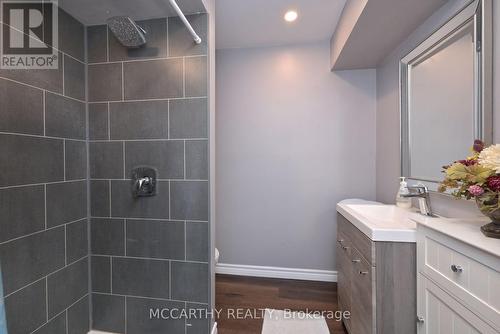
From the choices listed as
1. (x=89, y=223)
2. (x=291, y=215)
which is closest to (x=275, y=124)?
(x=291, y=215)

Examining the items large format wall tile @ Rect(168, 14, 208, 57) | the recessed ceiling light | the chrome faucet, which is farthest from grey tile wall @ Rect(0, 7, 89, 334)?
the chrome faucet

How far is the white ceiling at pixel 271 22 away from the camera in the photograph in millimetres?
1705

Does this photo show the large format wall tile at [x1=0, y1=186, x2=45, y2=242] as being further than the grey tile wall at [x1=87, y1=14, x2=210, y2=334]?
No

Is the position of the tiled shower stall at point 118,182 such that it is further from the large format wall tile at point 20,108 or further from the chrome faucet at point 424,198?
the chrome faucet at point 424,198

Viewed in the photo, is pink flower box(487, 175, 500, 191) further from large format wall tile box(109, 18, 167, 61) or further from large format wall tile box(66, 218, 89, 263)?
large format wall tile box(66, 218, 89, 263)

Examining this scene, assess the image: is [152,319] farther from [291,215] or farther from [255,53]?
[255,53]

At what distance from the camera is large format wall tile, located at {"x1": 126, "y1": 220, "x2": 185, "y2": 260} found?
1460 millimetres

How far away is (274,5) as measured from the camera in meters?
1.71

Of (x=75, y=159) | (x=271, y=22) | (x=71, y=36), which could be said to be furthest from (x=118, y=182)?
(x=271, y=22)

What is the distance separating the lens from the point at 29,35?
3.98ft

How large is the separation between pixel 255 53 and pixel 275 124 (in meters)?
0.79

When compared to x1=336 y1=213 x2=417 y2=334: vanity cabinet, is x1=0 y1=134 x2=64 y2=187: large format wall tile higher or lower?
higher

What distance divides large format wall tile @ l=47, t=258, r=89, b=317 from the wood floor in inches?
40.6

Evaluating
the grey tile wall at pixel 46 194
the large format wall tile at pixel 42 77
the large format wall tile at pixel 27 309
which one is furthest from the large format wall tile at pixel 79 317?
the large format wall tile at pixel 42 77
